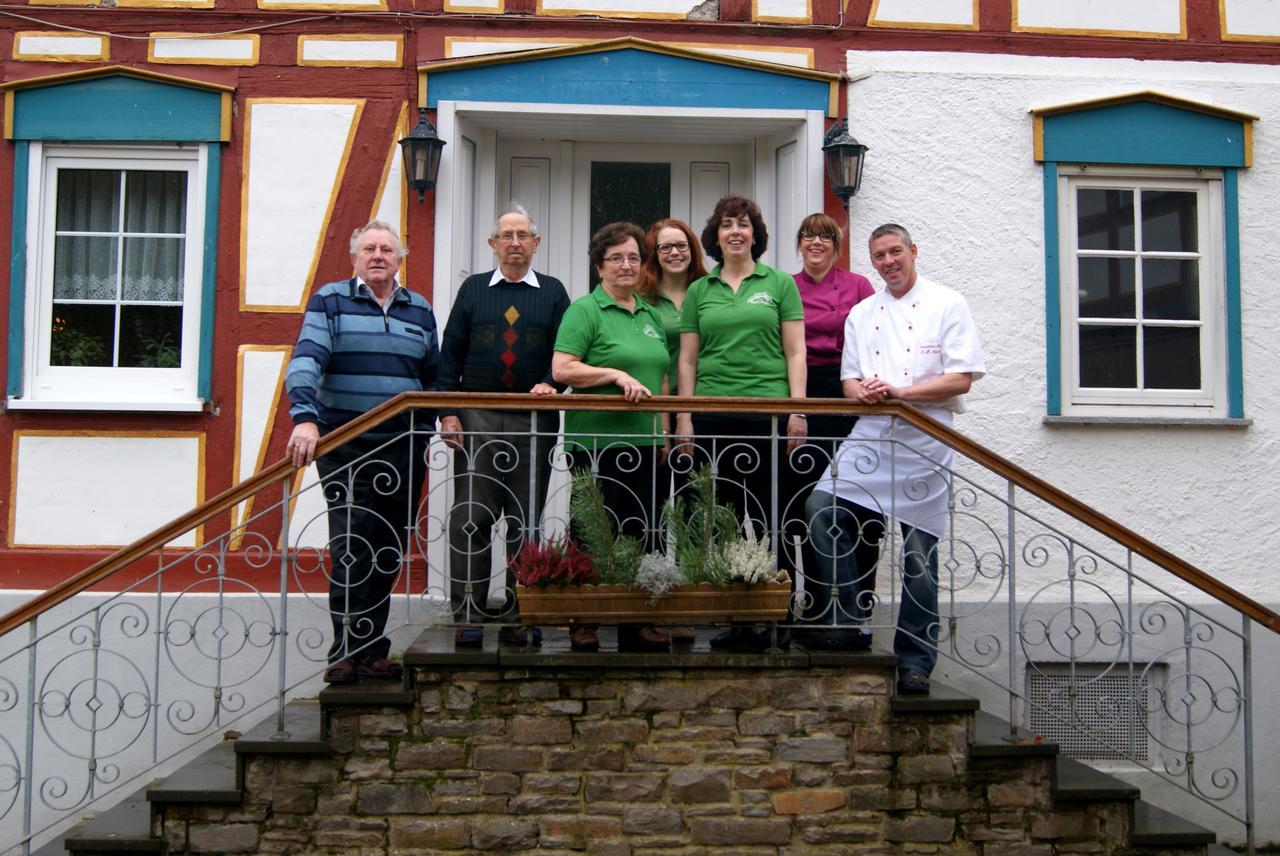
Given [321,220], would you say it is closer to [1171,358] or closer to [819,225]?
[819,225]

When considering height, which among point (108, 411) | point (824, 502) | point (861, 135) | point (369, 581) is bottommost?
point (369, 581)

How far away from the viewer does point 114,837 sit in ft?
14.6

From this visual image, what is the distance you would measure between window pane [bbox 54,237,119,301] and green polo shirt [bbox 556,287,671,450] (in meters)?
3.00

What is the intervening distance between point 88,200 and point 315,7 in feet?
5.08

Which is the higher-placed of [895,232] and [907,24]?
[907,24]

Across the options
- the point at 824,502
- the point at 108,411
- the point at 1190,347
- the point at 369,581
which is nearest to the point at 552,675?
the point at 369,581

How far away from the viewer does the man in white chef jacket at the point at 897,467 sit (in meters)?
4.89

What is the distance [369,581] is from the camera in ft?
16.2

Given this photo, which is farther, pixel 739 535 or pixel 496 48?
pixel 496 48

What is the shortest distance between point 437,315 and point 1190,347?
397cm

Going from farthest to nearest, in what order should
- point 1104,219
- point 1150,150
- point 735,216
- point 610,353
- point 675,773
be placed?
1. point 1104,219
2. point 1150,150
3. point 735,216
4. point 610,353
5. point 675,773

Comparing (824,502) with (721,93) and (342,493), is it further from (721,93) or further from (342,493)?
(721,93)

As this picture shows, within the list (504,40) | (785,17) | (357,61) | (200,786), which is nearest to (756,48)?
(785,17)

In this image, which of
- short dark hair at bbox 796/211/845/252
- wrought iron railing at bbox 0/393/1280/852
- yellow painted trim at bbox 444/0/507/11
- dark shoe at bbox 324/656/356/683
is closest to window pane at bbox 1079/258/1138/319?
wrought iron railing at bbox 0/393/1280/852
